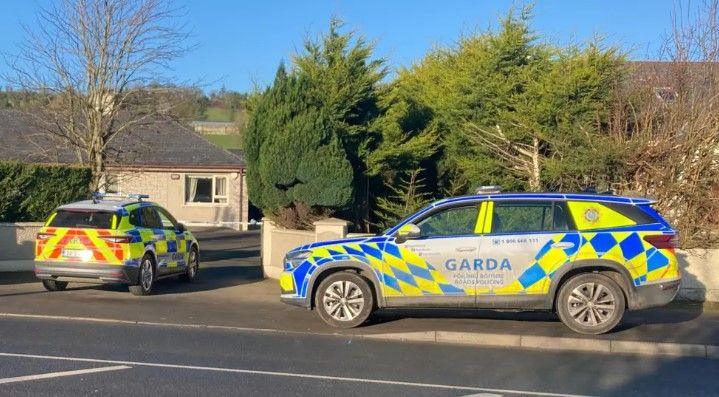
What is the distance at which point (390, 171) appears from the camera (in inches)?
700

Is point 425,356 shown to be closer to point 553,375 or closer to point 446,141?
point 553,375

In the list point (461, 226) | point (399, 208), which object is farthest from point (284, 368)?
point (399, 208)

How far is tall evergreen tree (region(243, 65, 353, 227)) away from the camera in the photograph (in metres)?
15.6

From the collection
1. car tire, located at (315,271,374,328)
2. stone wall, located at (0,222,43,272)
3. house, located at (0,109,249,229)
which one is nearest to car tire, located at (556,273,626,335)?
car tire, located at (315,271,374,328)

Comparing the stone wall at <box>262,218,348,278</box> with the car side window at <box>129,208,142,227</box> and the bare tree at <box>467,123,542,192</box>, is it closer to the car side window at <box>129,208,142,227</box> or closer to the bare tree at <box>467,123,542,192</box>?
the car side window at <box>129,208,142,227</box>

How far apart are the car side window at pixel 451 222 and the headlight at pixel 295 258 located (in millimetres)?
1544

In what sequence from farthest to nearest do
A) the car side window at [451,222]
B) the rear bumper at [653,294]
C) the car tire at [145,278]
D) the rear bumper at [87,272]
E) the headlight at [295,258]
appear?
1. the car tire at [145,278]
2. the rear bumper at [87,272]
3. the headlight at [295,258]
4. the car side window at [451,222]
5. the rear bumper at [653,294]

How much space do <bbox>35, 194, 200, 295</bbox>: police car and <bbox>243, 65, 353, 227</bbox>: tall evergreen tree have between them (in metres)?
2.52

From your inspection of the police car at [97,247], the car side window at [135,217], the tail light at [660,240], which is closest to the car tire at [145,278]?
the police car at [97,247]

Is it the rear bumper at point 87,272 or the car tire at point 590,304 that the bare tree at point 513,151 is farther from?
the rear bumper at point 87,272

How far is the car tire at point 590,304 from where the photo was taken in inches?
413

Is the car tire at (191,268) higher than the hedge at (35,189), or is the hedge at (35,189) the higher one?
the hedge at (35,189)

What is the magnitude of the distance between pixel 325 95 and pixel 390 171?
81.5 inches

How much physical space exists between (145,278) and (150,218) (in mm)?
1321
